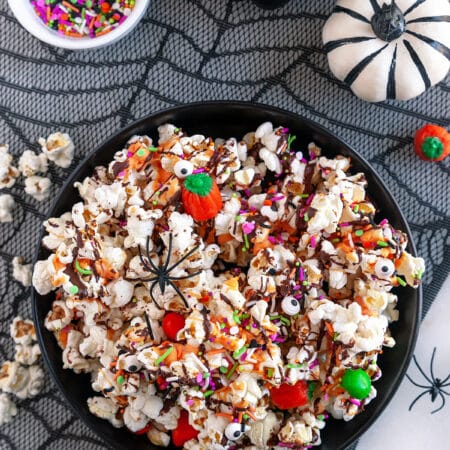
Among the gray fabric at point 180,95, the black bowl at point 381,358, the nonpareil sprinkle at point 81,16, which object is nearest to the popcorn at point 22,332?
the gray fabric at point 180,95

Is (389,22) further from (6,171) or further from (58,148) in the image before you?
(6,171)

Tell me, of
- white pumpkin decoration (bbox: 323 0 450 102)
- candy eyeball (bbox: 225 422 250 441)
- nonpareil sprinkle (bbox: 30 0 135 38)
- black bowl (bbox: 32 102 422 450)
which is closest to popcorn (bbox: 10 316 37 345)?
black bowl (bbox: 32 102 422 450)

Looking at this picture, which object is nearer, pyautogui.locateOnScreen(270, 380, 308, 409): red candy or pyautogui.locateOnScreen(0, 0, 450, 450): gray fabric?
pyautogui.locateOnScreen(270, 380, 308, 409): red candy

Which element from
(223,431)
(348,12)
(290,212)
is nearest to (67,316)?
(223,431)

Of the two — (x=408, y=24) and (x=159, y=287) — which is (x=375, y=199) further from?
(x=159, y=287)

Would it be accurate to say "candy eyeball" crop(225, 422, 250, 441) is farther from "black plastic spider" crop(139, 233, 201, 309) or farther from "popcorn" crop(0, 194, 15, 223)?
"popcorn" crop(0, 194, 15, 223)

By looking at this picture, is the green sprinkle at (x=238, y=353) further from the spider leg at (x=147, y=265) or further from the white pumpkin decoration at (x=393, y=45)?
the white pumpkin decoration at (x=393, y=45)

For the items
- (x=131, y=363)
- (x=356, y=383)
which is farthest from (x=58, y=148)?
(x=356, y=383)

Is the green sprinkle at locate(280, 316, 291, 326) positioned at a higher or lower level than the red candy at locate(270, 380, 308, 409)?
higher
